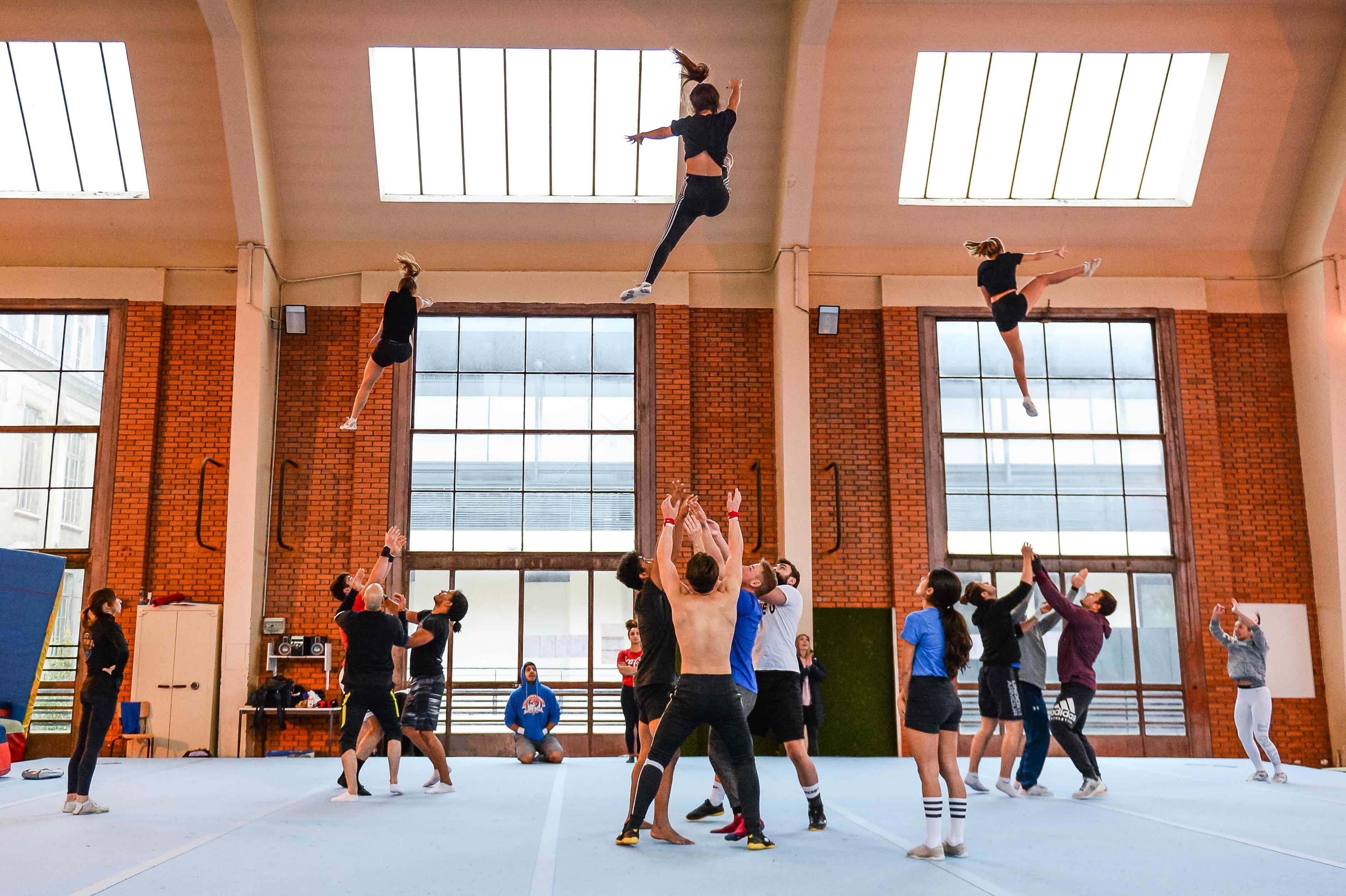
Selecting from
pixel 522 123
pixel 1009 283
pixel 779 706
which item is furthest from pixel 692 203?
pixel 522 123

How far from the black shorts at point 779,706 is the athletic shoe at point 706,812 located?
75 centimetres

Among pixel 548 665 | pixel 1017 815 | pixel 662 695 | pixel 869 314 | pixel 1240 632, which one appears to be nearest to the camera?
pixel 662 695

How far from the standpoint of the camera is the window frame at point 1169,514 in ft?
43.8

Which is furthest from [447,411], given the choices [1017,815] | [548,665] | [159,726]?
[1017,815]

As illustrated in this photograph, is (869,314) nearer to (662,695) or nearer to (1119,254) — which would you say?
(1119,254)

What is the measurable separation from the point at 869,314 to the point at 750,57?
3909 millimetres

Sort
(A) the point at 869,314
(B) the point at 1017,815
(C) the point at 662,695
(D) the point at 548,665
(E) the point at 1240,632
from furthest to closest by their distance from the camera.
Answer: (A) the point at 869,314 < (D) the point at 548,665 < (E) the point at 1240,632 < (B) the point at 1017,815 < (C) the point at 662,695

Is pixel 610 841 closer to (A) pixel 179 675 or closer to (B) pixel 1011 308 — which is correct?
(B) pixel 1011 308

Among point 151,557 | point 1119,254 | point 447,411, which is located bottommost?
point 151,557

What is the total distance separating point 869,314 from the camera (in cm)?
1444

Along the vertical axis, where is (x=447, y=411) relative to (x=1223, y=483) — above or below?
above

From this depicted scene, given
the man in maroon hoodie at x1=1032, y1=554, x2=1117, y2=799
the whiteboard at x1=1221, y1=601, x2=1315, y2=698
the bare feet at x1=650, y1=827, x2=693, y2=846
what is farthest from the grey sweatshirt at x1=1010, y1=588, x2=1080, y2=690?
the whiteboard at x1=1221, y1=601, x2=1315, y2=698

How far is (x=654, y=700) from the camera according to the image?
651 cm

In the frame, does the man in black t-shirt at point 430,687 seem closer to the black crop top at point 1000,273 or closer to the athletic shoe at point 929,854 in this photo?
the athletic shoe at point 929,854
